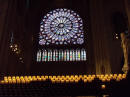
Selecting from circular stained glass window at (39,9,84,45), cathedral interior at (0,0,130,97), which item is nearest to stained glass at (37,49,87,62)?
cathedral interior at (0,0,130,97)

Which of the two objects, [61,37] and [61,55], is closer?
[61,55]

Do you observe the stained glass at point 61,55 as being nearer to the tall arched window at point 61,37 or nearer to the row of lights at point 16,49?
the tall arched window at point 61,37

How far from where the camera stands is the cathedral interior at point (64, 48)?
6030mm

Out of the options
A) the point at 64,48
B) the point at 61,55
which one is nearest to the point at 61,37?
the point at 64,48

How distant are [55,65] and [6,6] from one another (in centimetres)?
693

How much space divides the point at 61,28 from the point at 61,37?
3.06 ft

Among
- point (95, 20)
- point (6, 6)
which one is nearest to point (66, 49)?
point (95, 20)

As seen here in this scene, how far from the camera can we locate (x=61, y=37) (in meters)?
16.6

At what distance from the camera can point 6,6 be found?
9.88 m

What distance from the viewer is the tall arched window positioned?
52.2 feet

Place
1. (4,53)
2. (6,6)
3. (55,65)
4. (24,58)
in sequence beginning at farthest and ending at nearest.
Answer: (55,65)
(24,58)
(6,6)
(4,53)

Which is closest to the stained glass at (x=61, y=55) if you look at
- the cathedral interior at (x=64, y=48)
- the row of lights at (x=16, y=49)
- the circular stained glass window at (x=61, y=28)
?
the cathedral interior at (x=64, y=48)

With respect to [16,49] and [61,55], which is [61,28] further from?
[16,49]

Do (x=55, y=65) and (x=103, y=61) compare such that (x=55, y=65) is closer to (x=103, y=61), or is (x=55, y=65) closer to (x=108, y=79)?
(x=103, y=61)
